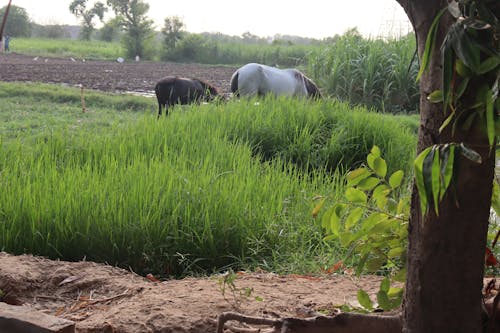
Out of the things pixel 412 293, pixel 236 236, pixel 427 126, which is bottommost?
pixel 236 236

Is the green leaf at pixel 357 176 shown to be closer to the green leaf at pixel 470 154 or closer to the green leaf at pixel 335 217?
the green leaf at pixel 335 217

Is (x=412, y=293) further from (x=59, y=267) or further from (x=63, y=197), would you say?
(x=63, y=197)

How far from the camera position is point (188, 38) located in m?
20.3

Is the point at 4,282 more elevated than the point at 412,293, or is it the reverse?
the point at 412,293

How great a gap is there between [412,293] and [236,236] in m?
1.71

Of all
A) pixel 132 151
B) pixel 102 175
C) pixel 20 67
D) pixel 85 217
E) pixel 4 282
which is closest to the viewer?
pixel 4 282

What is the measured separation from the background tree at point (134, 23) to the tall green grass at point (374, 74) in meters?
10.1

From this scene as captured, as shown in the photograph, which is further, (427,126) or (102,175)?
(102,175)

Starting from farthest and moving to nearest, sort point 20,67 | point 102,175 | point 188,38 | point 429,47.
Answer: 1. point 188,38
2. point 20,67
3. point 102,175
4. point 429,47

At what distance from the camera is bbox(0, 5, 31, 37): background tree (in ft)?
83.2

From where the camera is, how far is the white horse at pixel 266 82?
9.49 metres

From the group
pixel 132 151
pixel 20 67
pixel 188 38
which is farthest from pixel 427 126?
pixel 188 38

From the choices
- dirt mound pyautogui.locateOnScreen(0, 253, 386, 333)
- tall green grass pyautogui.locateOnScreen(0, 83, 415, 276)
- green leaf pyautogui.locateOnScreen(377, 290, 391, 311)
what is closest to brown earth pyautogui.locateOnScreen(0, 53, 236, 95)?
tall green grass pyautogui.locateOnScreen(0, 83, 415, 276)

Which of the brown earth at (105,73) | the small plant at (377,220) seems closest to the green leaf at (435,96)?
the small plant at (377,220)
